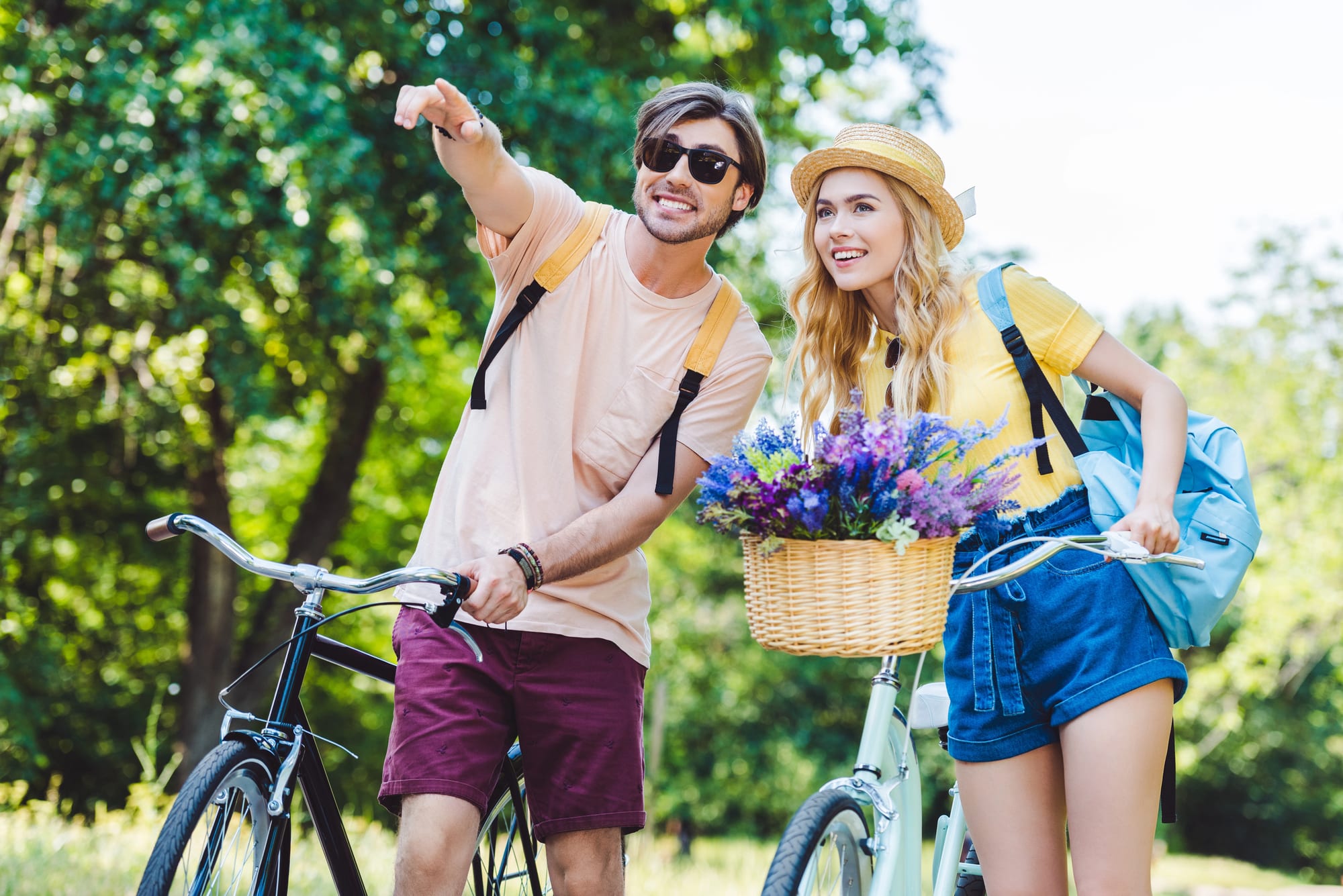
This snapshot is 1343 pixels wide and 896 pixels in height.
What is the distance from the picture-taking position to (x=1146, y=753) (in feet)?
7.46

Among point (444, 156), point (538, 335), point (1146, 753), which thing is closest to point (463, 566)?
point (538, 335)

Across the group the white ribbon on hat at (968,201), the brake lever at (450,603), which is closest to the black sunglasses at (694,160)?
the white ribbon on hat at (968,201)

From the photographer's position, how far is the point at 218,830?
84.0 inches

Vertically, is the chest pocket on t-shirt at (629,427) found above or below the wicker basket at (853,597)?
above

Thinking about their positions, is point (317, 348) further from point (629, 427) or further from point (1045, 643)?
point (1045, 643)

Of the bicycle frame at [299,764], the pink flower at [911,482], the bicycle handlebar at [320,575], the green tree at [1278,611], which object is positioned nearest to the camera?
the pink flower at [911,482]

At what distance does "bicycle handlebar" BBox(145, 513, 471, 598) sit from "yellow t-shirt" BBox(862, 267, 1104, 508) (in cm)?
111

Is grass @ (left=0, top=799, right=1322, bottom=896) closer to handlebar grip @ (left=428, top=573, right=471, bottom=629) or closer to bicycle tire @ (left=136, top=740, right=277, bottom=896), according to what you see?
bicycle tire @ (left=136, top=740, right=277, bottom=896)

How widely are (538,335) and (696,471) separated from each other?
53 cm

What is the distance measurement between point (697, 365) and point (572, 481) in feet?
1.41

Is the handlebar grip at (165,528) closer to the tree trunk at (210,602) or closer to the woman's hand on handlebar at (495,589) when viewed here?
the woman's hand on handlebar at (495,589)

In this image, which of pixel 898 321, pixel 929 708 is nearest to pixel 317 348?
pixel 929 708

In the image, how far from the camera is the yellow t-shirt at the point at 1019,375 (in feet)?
7.82

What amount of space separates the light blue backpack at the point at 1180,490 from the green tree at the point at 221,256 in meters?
2.43
